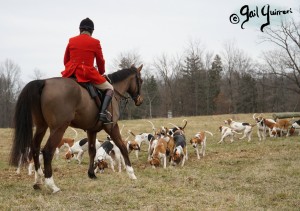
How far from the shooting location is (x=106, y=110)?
5727 millimetres

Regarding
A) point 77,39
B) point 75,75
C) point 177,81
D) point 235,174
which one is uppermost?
point 177,81

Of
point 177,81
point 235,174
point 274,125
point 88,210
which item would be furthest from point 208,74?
point 88,210

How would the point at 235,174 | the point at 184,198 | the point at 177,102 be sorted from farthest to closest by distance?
the point at 177,102 < the point at 235,174 < the point at 184,198

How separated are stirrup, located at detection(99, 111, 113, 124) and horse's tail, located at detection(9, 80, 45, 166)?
1.04 metres

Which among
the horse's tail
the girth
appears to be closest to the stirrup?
the girth

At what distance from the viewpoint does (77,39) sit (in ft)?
19.2

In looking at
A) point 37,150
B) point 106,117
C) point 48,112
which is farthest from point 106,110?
point 37,150

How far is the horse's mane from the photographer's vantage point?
22.2ft

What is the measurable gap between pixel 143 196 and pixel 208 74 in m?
49.5

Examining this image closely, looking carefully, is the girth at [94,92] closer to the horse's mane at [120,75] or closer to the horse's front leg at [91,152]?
the horse's mane at [120,75]

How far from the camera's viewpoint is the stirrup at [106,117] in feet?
18.5

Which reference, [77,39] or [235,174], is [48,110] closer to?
[77,39]

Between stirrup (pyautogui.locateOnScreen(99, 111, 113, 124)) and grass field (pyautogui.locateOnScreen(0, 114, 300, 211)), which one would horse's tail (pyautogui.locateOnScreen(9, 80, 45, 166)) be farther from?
stirrup (pyautogui.locateOnScreen(99, 111, 113, 124))

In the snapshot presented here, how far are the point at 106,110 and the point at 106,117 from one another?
0.12m
